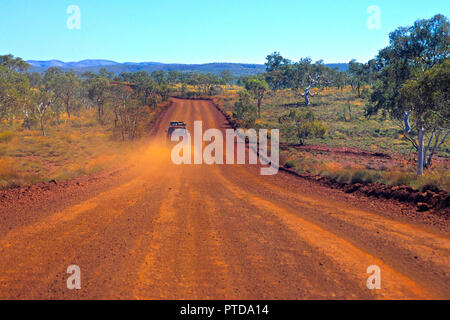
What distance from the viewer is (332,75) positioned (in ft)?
236

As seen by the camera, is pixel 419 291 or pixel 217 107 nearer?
pixel 419 291

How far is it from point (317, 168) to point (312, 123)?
15.3m

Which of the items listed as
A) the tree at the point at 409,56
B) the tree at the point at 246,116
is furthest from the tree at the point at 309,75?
the tree at the point at 409,56

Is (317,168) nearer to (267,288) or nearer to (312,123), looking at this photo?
(267,288)

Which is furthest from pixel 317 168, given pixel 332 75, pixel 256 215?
pixel 332 75
